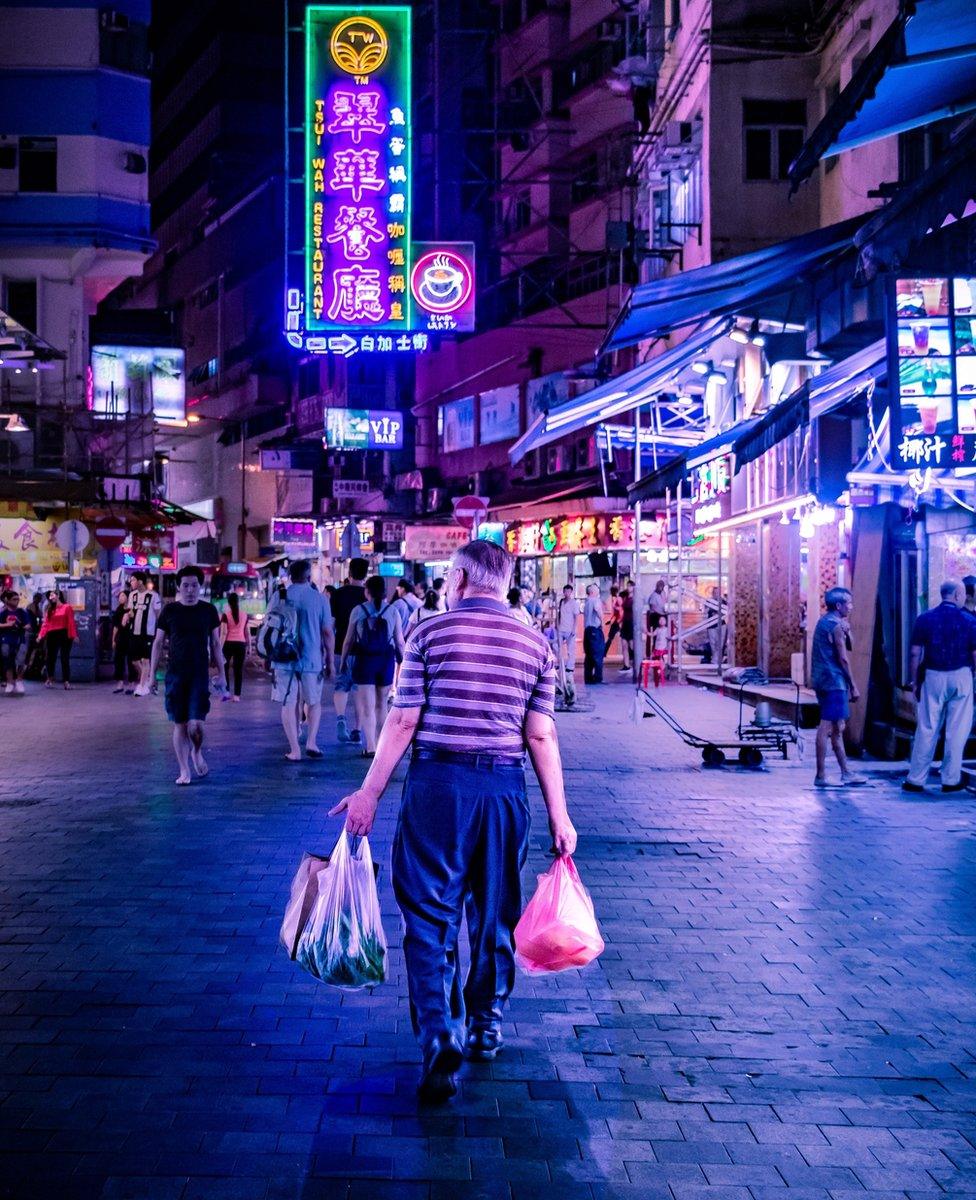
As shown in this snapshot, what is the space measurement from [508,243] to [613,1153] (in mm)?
41040

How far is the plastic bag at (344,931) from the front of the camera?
499 cm

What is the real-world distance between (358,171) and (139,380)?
19.8 m

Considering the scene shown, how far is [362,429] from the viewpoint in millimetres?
44625

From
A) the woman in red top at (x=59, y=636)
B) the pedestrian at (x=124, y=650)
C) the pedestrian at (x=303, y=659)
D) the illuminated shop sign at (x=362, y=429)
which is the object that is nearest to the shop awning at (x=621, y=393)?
the pedestrian at (x=303, y=659)

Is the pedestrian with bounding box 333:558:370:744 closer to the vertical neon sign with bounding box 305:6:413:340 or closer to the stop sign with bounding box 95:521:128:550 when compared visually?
the vertical neon sign with bounding box 305:6:413:340

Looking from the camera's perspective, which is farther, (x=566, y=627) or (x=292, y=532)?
(x=292, y=532)

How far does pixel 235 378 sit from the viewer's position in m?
59.9

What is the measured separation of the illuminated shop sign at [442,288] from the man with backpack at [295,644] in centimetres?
1246

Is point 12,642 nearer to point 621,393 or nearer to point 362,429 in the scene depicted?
point 621,393

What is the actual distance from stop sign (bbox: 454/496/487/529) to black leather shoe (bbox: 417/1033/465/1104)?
1684 centimetres

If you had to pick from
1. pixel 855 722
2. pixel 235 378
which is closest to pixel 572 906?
pixel 855 722

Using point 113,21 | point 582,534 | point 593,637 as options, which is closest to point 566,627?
point 593,637

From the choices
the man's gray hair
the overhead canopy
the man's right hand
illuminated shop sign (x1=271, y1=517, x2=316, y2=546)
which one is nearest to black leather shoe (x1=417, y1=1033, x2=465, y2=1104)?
the man's right hand

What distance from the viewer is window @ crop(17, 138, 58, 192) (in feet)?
118
